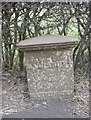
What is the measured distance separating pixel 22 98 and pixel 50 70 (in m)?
0.49

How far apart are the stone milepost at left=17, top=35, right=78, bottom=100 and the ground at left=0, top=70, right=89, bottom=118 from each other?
4.5 inches

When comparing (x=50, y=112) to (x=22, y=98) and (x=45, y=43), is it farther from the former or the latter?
(x=45, y=43)

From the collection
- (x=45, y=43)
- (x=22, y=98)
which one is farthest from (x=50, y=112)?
(x=45, y=43)

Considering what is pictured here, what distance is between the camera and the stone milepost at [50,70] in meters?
3.34

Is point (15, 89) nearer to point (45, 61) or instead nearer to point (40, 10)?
point (45, 61)

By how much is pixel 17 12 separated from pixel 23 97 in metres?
1.16

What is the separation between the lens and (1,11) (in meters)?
3.79

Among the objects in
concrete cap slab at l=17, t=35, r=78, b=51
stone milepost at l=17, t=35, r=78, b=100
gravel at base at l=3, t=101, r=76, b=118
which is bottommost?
gravel at base at l=3, t=101, r=76, b=118

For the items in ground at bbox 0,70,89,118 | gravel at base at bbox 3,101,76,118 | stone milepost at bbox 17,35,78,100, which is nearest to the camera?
gravel at base at bbox 3,101,76,118

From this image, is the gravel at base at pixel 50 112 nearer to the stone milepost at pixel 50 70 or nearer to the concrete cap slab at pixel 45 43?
the stone milepost at pixel 50 70

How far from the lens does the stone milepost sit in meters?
3.34

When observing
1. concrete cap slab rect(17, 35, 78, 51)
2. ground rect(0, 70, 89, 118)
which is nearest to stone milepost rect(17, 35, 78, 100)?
concrete cap slab rect(17, 35, 78, 51)

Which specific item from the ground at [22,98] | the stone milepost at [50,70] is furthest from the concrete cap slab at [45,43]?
the ground at [22,98]

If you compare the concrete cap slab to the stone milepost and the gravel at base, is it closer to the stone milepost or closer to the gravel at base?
the stone milepost
